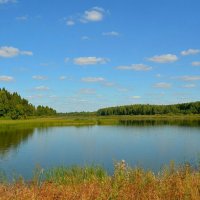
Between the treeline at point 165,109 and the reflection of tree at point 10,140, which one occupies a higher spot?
the treeline at point 165,109

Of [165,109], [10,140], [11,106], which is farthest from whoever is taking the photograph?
[165,109]

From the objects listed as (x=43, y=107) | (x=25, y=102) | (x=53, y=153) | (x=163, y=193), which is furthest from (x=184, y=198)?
(x=43, y=107)

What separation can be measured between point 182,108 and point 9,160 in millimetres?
157481

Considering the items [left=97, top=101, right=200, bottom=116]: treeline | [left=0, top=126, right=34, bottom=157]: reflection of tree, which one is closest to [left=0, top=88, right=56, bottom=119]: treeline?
[left=0, top=126, right=34, bottom=157]: reflection of tree

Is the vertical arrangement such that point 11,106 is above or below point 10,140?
above

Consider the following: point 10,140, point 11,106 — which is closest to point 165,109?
point 11,106

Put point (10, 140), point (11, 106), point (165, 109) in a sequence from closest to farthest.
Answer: point (10, 140)
point (11, 106)
point (165, 109)

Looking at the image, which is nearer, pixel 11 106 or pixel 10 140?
pixel 10 140

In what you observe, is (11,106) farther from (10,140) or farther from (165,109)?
(165,109)

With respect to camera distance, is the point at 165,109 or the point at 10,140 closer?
the point at 10,140

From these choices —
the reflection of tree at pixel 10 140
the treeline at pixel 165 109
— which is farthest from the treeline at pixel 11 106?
the treeline at pixel 165 109

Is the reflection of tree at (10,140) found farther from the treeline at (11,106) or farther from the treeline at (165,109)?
the treeline at (165,109)

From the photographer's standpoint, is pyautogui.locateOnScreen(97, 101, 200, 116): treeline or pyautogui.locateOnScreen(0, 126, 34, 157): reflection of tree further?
pyautogui.locateOnScreen(97, 101, 200, 116): treeline

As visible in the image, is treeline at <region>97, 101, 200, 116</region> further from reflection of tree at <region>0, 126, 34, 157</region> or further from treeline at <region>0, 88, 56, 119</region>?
reflection of tree at <region>0, 126, 34, 157</region>
